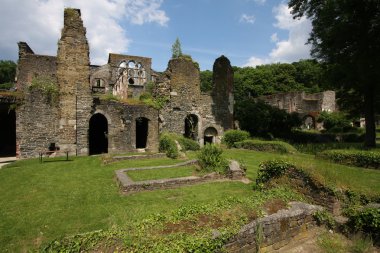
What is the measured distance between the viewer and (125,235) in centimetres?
425

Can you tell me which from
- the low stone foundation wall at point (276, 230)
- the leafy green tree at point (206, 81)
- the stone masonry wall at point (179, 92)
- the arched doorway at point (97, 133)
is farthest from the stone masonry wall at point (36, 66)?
the leafy green tree at point (206, 81)

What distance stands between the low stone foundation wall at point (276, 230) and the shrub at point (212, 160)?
4.72 meters

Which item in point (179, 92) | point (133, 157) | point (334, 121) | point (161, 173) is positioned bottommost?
point (161, 173)

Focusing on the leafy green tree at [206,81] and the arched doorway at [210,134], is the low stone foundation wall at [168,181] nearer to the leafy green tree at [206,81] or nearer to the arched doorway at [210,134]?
the arched doorway at [210,134]

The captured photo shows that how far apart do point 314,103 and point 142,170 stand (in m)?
34.9

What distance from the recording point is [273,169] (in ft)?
27.2

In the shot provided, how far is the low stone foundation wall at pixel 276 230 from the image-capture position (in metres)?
4.74

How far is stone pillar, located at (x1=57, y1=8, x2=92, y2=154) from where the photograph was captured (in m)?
17.0

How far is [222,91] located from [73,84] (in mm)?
12196

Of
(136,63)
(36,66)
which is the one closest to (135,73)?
(136,63)

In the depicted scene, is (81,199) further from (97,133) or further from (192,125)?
(97,133)

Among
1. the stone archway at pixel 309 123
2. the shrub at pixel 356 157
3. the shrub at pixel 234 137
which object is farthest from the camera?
the stone archway at pixel 309 123

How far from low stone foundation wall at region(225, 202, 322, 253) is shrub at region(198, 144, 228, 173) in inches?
186

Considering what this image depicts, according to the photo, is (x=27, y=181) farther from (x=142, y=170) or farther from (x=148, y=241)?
(x=148, y=241)
